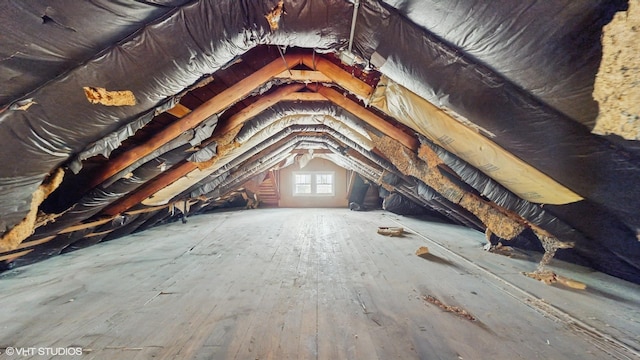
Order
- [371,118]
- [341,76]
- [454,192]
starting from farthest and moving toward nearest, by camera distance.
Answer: [454,192]
[371,118]
[341,76]

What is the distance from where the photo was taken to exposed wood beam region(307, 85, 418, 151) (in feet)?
8.43

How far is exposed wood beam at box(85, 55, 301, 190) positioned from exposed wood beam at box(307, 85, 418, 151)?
77 centimetres

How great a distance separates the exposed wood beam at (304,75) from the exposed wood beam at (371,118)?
0.49m

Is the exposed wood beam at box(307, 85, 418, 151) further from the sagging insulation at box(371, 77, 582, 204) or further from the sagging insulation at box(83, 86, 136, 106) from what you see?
the sagging insulation at box(83, 86, 136, 106)

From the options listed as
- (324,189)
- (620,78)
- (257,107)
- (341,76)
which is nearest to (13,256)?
(257,107)

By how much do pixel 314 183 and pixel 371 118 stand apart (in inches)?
263

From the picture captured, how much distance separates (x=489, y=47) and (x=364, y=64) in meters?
0.61

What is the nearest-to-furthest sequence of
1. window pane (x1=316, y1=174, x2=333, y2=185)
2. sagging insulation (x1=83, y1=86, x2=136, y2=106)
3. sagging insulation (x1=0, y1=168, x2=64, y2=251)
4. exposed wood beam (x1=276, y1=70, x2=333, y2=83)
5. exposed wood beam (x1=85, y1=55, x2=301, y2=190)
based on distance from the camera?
sagging insulation (x1=83, y1=86, x2=136, y2=106) → sagging insulation (x1=0, y1=168, x2=64, y2=251) → exposed wood beam (x1=85, y1=55, x2=301, y2=190) → exposed wood beam (x1=276, y1=70, x2=333, y2=83) → window pane (x1=316, y1=174, x2=333, y2=185)

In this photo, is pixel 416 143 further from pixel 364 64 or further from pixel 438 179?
pixel 364 64

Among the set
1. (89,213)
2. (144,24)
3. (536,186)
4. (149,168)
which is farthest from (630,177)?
(89,213)

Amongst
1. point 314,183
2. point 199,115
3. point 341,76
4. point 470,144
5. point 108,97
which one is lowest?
point 314,183

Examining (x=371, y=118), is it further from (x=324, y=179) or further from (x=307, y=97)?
(x=324, y=179)

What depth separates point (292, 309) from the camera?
1.75 metres

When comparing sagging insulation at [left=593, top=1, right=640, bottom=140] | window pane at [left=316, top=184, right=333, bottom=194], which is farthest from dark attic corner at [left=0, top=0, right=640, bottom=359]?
window pane at [left=316, top=184, right=333, bottom=194]
